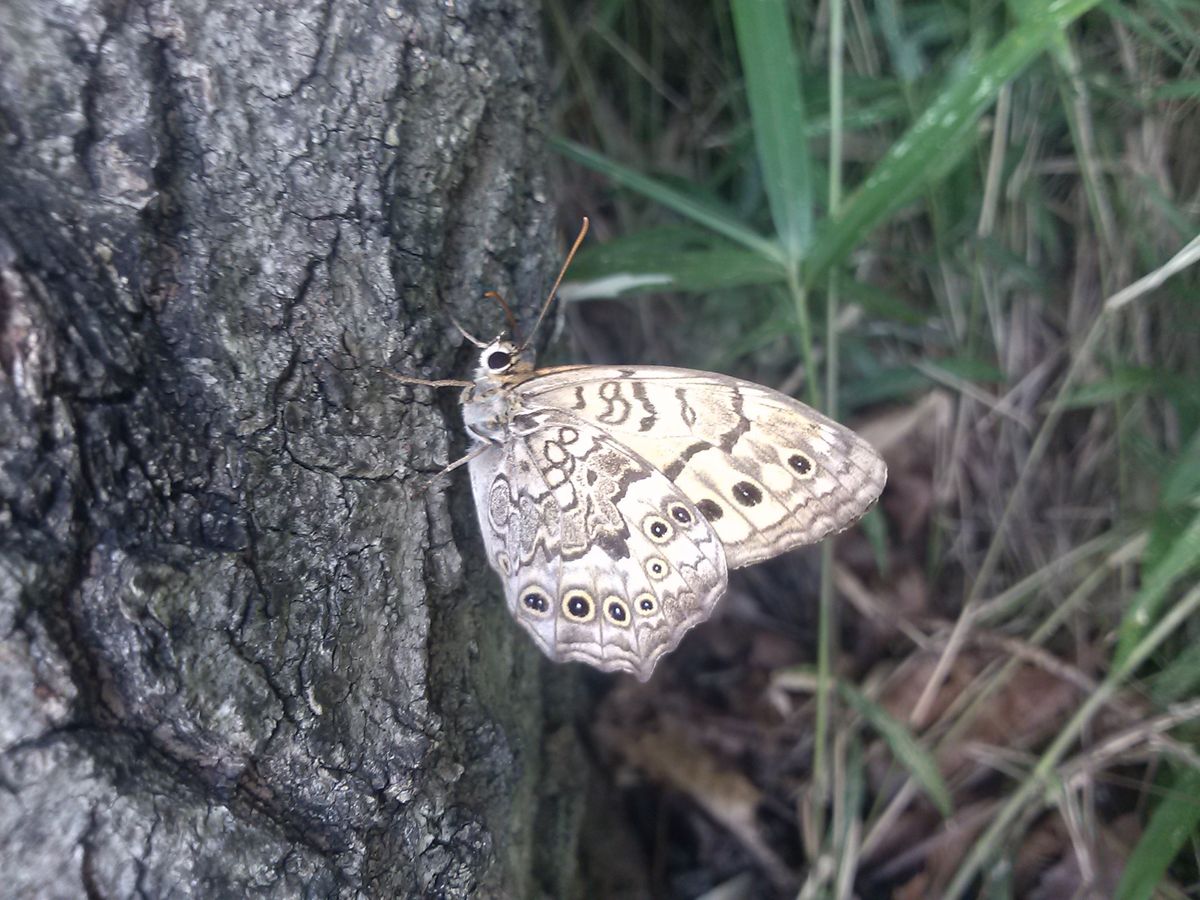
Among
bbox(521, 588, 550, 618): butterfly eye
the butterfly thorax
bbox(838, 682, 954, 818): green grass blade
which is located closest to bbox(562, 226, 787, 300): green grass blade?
the butterfly thorax

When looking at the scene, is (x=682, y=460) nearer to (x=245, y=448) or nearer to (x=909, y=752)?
(x=245, y=448)

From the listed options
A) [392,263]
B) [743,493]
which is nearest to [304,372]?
[392,263]

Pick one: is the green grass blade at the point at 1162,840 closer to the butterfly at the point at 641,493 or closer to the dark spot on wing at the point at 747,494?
the butterfly at the point at 641,493

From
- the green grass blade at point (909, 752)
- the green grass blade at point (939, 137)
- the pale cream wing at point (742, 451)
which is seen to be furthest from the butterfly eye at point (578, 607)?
the green grass blade at point (909, 752)

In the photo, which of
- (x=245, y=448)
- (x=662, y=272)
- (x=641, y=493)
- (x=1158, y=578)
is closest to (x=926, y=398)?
(x=1158, y=578)

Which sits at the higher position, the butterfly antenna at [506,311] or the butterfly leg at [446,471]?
the butterfly antenna at [506,311]

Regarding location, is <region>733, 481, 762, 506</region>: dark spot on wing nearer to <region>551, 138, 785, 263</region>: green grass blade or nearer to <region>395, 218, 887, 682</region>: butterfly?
<region>395, 218, 887, 682</region>: butterfly
